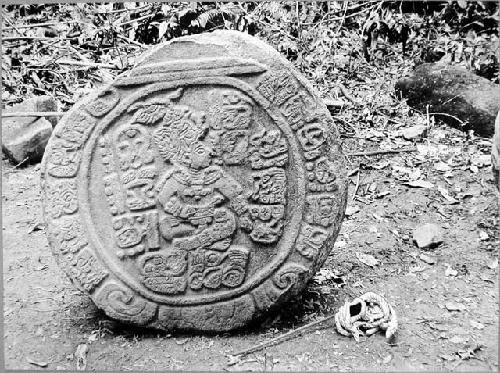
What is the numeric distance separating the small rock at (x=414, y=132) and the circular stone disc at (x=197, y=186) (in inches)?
83.3

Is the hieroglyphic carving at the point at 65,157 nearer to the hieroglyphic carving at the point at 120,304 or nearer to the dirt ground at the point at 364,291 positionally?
the hieroglyphic carving at the point at 120,304

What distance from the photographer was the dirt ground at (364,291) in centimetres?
263

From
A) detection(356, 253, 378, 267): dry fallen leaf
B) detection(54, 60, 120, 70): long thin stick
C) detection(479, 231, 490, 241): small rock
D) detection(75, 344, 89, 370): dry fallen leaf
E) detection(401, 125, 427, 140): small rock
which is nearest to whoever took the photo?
detection(75, 344, 89, 370): dry fallen leaf

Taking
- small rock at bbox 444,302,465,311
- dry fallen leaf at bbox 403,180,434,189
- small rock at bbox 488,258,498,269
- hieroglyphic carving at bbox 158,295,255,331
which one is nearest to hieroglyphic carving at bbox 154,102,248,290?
hieroglyphic carving at bbox 158,295,255,331

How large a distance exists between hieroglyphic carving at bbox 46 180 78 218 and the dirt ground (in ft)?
2.00

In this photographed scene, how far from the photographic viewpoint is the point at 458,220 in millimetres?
3822

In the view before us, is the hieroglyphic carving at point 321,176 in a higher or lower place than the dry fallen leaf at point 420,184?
higher

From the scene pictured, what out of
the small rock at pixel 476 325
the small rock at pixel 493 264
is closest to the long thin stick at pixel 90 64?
the small rock at pixel 493 264

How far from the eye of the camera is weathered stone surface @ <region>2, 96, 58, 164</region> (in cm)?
454

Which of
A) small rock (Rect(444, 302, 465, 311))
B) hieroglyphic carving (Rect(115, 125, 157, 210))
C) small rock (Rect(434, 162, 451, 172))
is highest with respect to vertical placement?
hieroglyphic carving (Rect(115, 125, 157, 210))

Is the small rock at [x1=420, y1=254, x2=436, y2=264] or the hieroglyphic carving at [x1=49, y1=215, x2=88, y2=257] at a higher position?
the hieroglyphic carving at [x1=49, y1=215, x2=88, y2=257]

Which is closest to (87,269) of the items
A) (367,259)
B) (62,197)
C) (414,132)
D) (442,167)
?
(62,197)

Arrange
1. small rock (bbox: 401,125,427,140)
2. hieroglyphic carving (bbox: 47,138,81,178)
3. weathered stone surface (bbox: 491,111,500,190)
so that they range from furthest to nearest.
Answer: small rock (bbox: 401,125,427,140)
weathered stone surface (bbox: 491,111,500,190)
hieroglyphic carving (bbox: 47,138,81,178)

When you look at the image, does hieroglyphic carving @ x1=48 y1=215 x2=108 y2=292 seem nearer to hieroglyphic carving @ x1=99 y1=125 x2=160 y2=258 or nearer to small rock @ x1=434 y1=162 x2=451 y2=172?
hieroglyphic carving @ x1=99 y1=125 x2=160 y2=258
